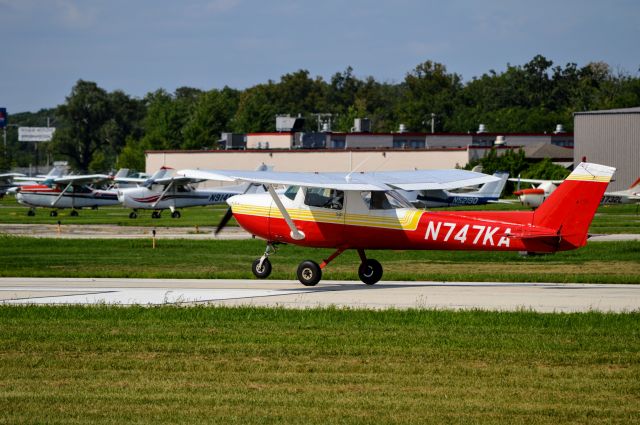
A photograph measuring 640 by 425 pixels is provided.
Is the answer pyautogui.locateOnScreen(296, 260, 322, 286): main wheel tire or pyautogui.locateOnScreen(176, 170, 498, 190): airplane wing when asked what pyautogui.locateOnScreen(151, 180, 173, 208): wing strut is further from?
pyautogui.locateOnScreen(296, 260, 322, 286): main wheel tire

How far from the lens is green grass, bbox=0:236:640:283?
2486 centimetres

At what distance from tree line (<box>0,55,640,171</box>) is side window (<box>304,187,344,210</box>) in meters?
110

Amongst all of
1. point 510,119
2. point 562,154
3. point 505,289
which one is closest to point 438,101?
point 510,119

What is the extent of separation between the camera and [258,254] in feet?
109

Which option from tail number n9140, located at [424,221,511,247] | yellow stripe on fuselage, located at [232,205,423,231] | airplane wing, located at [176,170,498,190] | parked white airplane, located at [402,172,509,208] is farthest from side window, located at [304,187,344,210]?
parked white airplane, located at [402,172,509,208]

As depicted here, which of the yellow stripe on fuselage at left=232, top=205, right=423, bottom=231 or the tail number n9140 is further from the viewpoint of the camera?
the yellow stripe on fuselage at left=232, top=205, right=423, bottom=231

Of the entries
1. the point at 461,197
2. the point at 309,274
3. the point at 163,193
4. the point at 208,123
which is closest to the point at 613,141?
the point at 461,197

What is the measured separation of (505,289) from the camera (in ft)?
69.2

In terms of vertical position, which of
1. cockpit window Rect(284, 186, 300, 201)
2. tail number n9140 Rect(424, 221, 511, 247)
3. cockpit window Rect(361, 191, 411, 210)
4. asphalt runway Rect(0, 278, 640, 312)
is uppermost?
cockpit window Rect(284, 186, 300, 201)

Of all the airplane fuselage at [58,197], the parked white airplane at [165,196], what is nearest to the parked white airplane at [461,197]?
the parked white airplane at [165,196]

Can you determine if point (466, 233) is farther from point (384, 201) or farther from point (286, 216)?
point (286, 216)

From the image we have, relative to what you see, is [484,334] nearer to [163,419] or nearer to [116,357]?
[116,357]

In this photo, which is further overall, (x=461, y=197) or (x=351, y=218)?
(x=461, y=197)

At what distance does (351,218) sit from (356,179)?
97 cm
